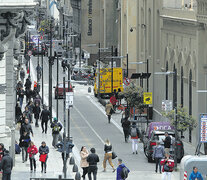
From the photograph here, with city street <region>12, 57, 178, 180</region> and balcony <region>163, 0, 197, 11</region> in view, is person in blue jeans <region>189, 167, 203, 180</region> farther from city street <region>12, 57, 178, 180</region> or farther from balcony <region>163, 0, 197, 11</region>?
balcony <region>163, 0, 197, 11</region>

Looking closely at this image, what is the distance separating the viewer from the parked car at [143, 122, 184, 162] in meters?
44.4

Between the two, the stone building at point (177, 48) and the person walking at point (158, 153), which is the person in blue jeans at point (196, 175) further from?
the stone building at point (177, 48)

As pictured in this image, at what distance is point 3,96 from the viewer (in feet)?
121

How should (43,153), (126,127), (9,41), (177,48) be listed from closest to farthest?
(9,41)
(43,153)
(126,127)
(177,48)

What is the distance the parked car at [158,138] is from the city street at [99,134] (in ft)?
2.40

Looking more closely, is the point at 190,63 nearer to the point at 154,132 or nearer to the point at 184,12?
the point at 184,12

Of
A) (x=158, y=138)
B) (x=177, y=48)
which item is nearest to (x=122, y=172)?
(x=158, y=138)

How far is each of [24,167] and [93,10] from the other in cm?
9260

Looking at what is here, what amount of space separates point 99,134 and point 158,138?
12.9 metres

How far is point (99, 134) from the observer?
57625 mm

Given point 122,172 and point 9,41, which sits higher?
point 9,41

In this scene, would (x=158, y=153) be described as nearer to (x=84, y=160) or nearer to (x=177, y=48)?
(x=84, y=160)

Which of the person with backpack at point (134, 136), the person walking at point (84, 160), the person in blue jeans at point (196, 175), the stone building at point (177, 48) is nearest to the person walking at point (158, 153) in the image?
the person walking at point (84, 160)

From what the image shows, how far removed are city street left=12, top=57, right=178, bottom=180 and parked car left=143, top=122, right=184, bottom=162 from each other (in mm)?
730
